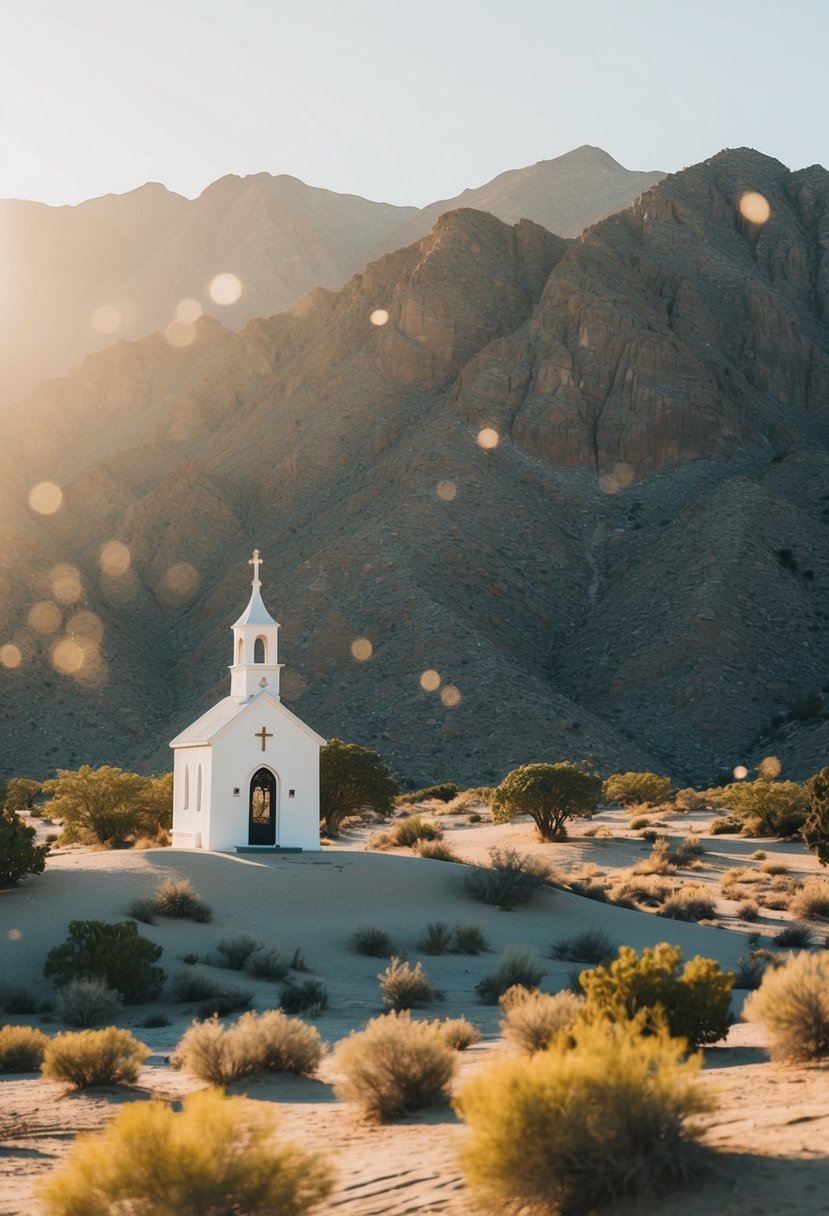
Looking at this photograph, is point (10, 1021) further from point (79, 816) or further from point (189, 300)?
point (189, 300)

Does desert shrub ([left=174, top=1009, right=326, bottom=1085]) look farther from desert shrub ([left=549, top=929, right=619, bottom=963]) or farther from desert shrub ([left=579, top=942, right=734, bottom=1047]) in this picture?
desert shrub ([left=549, top=929, right=619, bottom=963])

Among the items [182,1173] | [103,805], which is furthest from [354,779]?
[182,1173]

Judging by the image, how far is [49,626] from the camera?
270 feet

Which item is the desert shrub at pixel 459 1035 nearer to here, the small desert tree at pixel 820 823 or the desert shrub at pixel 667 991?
the desert shrub at pixel 667 991

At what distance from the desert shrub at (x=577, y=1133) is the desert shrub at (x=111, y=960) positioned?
14.5 metres

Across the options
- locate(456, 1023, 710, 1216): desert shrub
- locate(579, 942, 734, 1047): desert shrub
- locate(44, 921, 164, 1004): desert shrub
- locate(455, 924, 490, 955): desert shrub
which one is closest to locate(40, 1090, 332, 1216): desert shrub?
locate(456, 1023, 710, 1216): desert shrub

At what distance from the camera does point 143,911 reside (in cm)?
2733

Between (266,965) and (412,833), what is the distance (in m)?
18.9

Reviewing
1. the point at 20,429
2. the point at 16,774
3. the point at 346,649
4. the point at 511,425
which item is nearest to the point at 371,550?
the point at 346,649

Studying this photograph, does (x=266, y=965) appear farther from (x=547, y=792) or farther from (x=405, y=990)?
(x=547, y=792)

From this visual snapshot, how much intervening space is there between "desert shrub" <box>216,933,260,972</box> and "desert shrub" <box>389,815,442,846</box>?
17.1 meters

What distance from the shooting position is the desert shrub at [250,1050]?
15.1m

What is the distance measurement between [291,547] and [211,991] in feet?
214

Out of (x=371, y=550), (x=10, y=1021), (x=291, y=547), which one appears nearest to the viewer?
(x=10, y=1021)
